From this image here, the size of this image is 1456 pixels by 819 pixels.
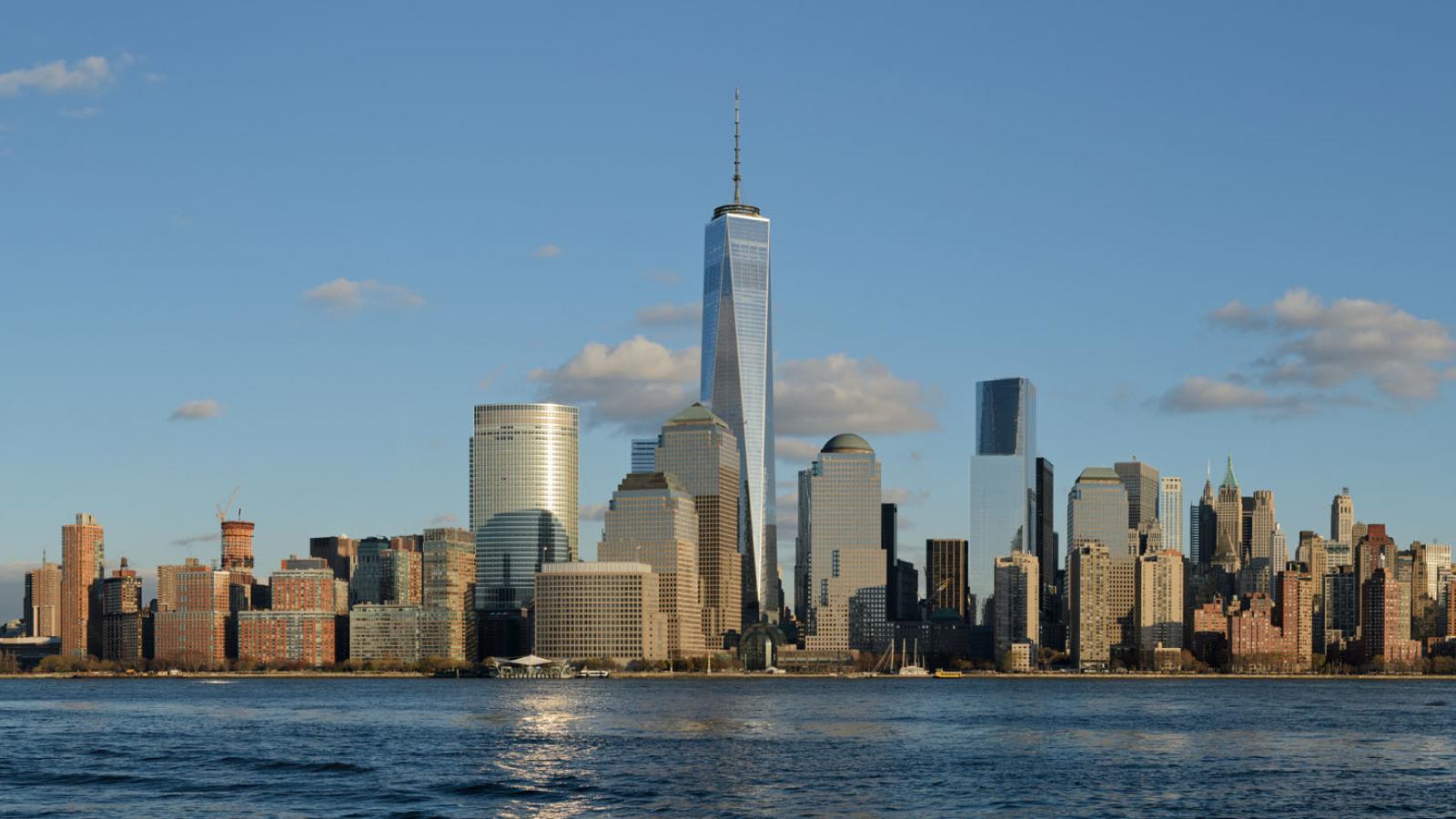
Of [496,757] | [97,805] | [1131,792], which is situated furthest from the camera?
[496,757]

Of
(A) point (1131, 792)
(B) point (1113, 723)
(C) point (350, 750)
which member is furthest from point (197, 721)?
(A) point (1131, 792)

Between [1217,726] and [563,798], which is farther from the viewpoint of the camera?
[1217,726]

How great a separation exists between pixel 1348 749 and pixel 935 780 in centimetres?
4859

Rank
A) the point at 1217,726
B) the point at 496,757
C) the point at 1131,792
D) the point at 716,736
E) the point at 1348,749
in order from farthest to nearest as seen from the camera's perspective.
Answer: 1. the point at 1217,726
2. the point at 716,736
3. the point at 1348,749
4. the point at 496,757
5. the point at 1131,792

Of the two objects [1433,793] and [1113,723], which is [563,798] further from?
[1113,723]

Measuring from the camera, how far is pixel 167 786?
120m

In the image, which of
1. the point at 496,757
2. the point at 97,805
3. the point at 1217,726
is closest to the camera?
the point at 97,805

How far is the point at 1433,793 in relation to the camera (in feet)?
386

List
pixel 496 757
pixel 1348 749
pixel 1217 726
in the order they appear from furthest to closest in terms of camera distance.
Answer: pixel 1217 726 → pixel 1348 749 → pixel 496 757

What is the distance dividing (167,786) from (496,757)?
2844 cm

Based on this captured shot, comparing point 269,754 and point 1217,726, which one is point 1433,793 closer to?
point 1217,726

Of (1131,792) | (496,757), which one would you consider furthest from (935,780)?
(496,757)

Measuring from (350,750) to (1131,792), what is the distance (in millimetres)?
64461

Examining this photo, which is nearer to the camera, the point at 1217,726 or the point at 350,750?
the point at 350,750
